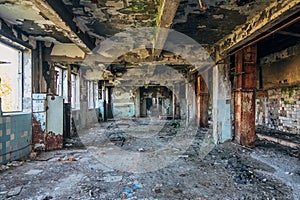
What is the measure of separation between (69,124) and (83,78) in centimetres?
270

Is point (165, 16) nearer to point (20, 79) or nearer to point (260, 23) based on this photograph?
point (260, 23)

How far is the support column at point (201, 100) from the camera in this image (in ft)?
27.6

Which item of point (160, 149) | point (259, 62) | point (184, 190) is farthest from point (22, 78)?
point (259, 62)

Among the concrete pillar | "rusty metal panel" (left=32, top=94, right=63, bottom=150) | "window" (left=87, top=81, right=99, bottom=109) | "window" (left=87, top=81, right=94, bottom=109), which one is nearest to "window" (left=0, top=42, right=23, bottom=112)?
"rusty metal panel" (left=32, top=94, right=63, bottom=150)

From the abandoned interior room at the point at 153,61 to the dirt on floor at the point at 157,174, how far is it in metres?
0.02

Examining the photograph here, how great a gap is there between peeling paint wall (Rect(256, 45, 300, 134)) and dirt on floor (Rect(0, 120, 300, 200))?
2.00 m

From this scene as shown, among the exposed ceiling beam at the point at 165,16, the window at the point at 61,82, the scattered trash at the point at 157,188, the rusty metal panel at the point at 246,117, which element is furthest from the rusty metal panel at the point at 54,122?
the rusty metal panel at the point at 246,117

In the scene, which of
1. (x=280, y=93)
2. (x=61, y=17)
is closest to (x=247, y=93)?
(x=280, y=93)

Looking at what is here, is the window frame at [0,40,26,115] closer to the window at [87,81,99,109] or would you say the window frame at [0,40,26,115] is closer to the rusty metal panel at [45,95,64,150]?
the rusty metal panel at [45,95,64,150]

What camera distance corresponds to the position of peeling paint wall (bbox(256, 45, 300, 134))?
6305mm

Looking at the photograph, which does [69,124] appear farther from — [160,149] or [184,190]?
[184,190]

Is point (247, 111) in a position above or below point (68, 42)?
below

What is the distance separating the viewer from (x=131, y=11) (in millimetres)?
3209

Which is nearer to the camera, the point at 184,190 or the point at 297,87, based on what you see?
the point at 184,190
